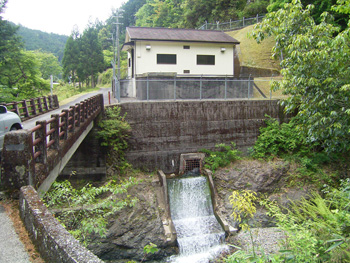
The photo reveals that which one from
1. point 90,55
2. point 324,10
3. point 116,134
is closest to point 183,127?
point 116,134

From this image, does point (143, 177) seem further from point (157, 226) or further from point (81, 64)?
point (81, 64)

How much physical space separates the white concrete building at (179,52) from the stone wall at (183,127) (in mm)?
5572

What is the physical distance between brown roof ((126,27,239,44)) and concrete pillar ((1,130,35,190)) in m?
18.0

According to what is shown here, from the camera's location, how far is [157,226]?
13430mm

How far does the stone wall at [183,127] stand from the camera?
17.3m

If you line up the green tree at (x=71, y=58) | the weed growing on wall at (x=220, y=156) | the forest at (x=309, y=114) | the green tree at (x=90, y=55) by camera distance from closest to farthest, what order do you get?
the forest at (x=309, y=114) → the weed growing on wall at (x=220, y=156) → the green tree at (x=71, y=58) → the green tree at (x=90, y=55)

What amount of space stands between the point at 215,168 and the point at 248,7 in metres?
26.7

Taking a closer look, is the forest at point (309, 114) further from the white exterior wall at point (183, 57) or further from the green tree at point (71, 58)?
the green tree at point (71, 58)

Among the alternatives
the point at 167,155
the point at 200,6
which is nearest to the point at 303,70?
the point at 167,155

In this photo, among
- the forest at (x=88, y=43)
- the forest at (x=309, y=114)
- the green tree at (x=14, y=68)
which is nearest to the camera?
the forest at (x=309, y=114)

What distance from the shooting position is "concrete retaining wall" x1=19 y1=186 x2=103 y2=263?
3141 millimetres

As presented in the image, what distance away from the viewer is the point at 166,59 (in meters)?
23.4

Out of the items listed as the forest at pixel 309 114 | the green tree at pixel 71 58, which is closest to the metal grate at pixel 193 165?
the forest at pixel 309 114

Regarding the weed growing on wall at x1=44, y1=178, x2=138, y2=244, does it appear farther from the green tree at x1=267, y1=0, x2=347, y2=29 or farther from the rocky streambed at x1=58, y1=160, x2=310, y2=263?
the green tree at x1=267, y1=0, x2=347, y2=29
